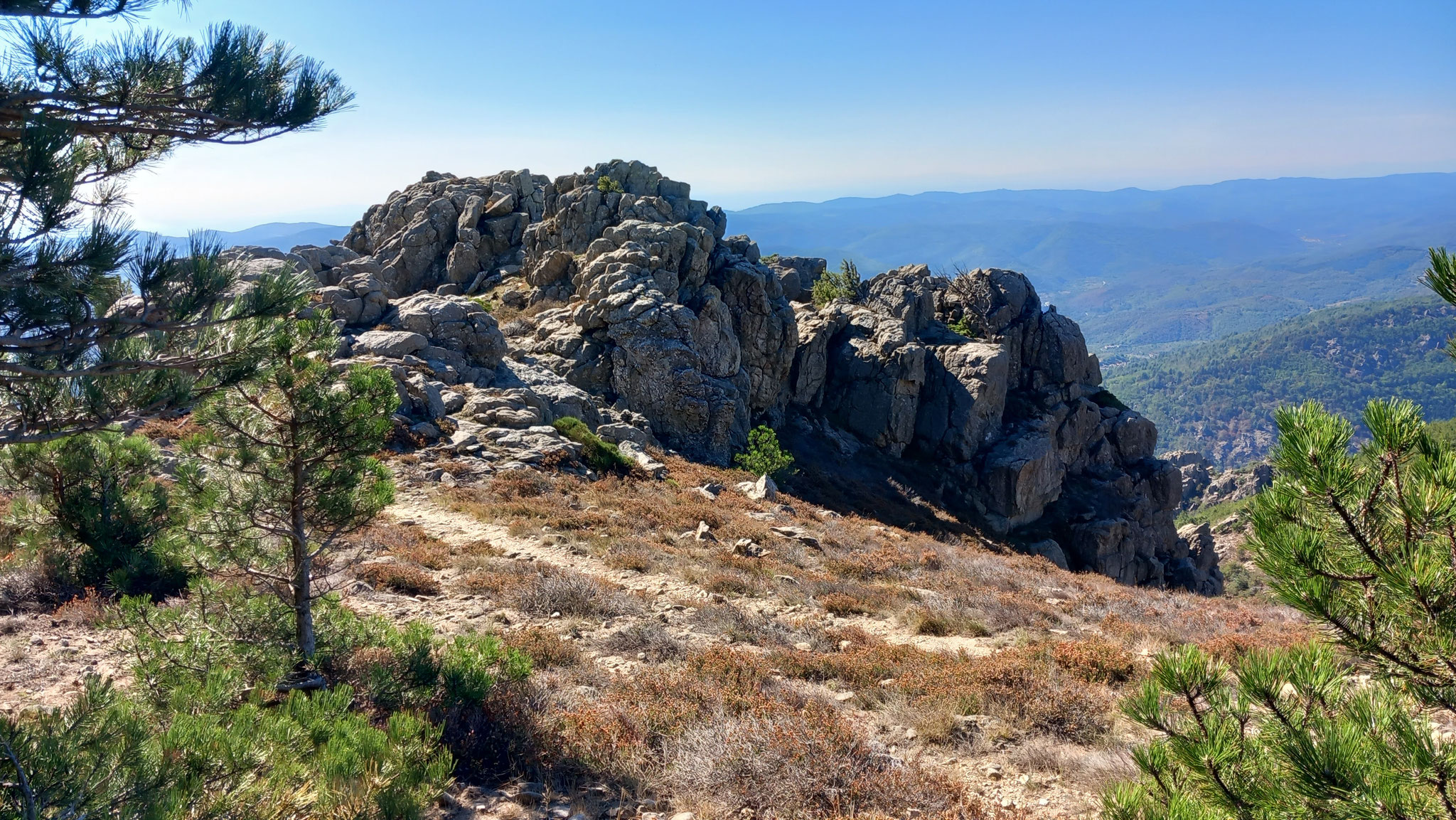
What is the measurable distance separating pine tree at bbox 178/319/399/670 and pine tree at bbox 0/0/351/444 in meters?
0.68

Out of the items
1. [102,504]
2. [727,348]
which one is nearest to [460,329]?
[727,348]

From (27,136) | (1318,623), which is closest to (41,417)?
(27,136)

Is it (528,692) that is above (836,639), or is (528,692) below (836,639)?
above

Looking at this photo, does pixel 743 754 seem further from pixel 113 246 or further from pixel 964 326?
pixel 964 326

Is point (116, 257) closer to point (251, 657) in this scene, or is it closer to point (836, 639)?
point (251, 657)

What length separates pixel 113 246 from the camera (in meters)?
4.19

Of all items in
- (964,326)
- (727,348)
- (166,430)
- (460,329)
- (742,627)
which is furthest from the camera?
(964,326)

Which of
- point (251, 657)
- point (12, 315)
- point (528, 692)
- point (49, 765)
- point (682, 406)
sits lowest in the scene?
point (682, 406)

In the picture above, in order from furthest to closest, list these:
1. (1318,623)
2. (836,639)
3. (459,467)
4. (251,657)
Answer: (459,467) → (836,639) → (251,657) → (1318,623)

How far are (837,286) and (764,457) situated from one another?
22.4 meters

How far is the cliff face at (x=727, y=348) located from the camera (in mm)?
29766

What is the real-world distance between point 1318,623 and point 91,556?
1229 centimetres

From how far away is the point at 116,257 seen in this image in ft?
13.8

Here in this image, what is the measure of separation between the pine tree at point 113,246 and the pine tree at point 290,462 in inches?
26.6
